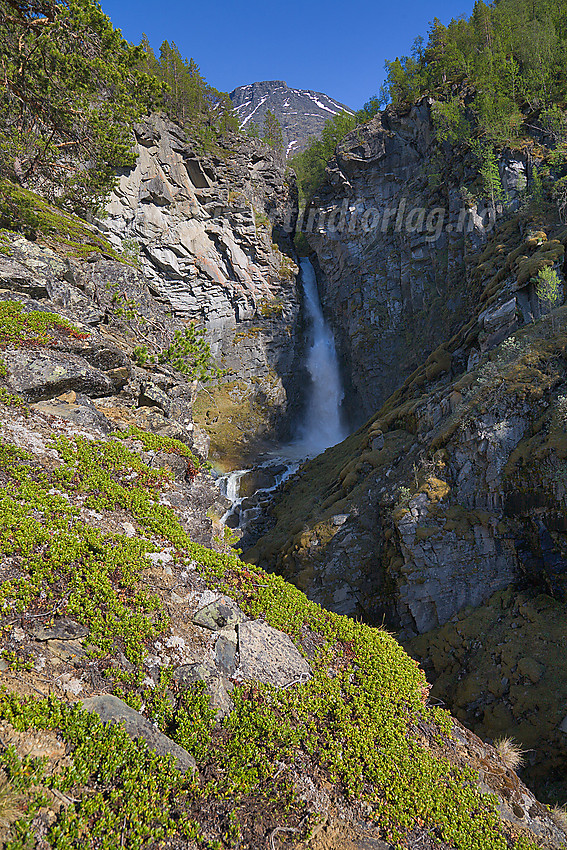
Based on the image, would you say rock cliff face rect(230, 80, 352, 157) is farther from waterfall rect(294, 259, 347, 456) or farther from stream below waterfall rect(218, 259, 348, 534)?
waterfall rect(294, 259, 347, 456)

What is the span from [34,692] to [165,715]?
1.46 metres

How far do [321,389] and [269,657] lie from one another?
Result: 4274cm

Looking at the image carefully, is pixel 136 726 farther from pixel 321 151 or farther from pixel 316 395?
pixel 321 151

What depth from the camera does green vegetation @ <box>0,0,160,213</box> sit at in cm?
1287

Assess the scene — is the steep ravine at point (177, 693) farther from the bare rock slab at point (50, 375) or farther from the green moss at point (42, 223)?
the green moss at point (42, 223)

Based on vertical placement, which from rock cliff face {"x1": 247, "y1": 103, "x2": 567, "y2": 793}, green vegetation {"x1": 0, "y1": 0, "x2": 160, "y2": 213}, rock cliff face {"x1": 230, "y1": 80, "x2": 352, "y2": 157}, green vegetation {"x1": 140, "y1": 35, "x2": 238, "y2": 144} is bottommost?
rock cliff face {"x1": 247, "y1": 103, "x2": 567, "y2": 793}

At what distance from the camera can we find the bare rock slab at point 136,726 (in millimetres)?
4180

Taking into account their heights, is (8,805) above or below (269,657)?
above

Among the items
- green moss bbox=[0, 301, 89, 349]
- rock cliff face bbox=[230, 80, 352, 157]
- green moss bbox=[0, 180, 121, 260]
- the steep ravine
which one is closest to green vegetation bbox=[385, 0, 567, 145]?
green moss bbox=[0, 180, 121, 260]

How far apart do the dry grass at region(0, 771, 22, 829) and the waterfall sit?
42.5 m

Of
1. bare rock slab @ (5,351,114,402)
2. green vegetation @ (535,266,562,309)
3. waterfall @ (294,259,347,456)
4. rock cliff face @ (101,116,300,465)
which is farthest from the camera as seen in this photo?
waterfall @ (294,259,347,456)

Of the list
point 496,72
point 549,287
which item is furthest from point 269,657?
point 496,72

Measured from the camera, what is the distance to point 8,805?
305cm

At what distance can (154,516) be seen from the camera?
24.2ft
